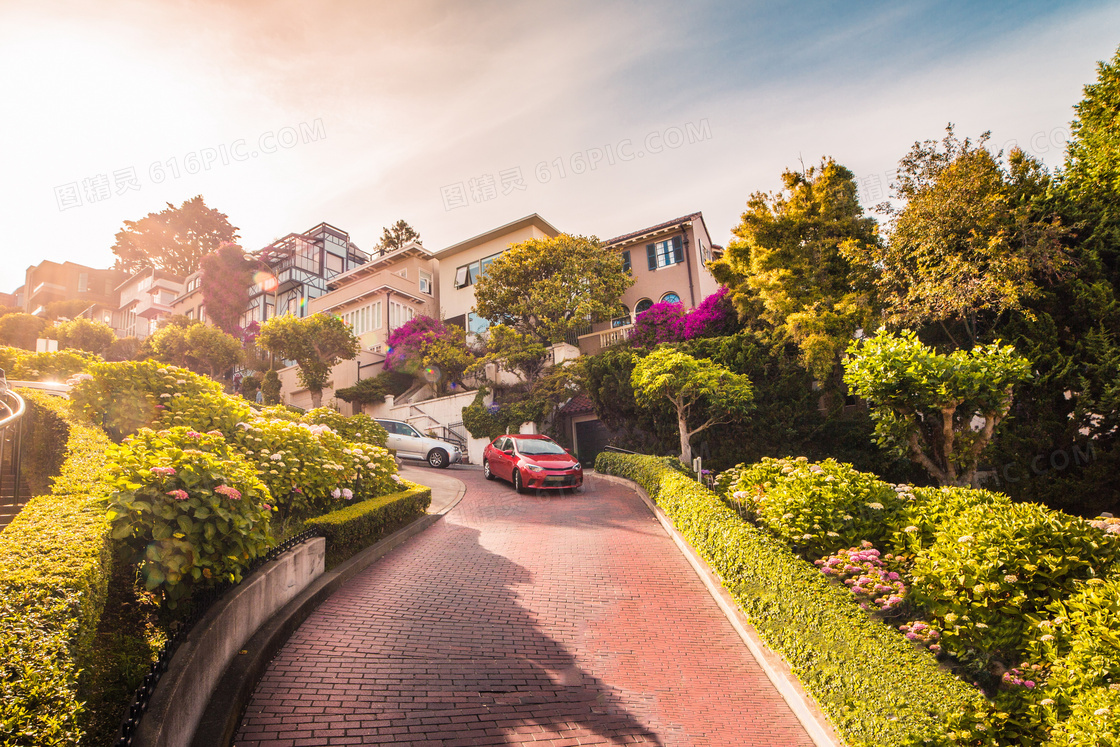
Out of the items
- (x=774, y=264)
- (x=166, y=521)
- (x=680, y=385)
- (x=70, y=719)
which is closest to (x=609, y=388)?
(x=680, y=385)

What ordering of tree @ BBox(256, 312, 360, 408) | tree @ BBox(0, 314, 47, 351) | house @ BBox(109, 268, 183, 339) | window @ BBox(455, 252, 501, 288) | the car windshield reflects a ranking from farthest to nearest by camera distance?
house @ BBox(109, 268, 183, 339) < tree @ BBox(0, 314, 47, 351) < window @ BBox(455, 252, 501, 288) < tree @ BBox(256, 312, 360, 408) < the car windshield

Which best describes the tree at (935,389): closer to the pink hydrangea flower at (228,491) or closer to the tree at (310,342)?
the pink hydrangea flower at (228,491)

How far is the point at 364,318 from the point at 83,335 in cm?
1765

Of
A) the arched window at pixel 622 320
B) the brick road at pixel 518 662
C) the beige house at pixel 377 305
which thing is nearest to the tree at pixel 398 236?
the beige house at pixel 377 305

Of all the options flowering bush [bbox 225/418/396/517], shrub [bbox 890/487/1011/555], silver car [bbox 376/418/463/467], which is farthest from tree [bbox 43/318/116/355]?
shrub [bbox 890/487/1011/555]

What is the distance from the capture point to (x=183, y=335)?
110ft

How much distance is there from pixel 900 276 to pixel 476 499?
13.3m

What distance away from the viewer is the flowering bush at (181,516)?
15.0 ft

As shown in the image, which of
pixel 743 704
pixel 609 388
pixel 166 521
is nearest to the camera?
pixel 166 521

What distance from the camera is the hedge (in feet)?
8.11

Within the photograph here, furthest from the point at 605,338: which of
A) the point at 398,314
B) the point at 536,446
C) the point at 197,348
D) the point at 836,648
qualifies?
the point at 197,348

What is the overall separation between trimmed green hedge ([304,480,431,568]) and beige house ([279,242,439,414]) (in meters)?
21.3

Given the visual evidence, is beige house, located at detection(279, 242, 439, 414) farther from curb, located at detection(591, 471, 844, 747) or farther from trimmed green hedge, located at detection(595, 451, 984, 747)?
trimmed green hedge, located at detection(595, 451, 984, 747)

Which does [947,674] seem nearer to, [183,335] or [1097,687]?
[1097,687]
